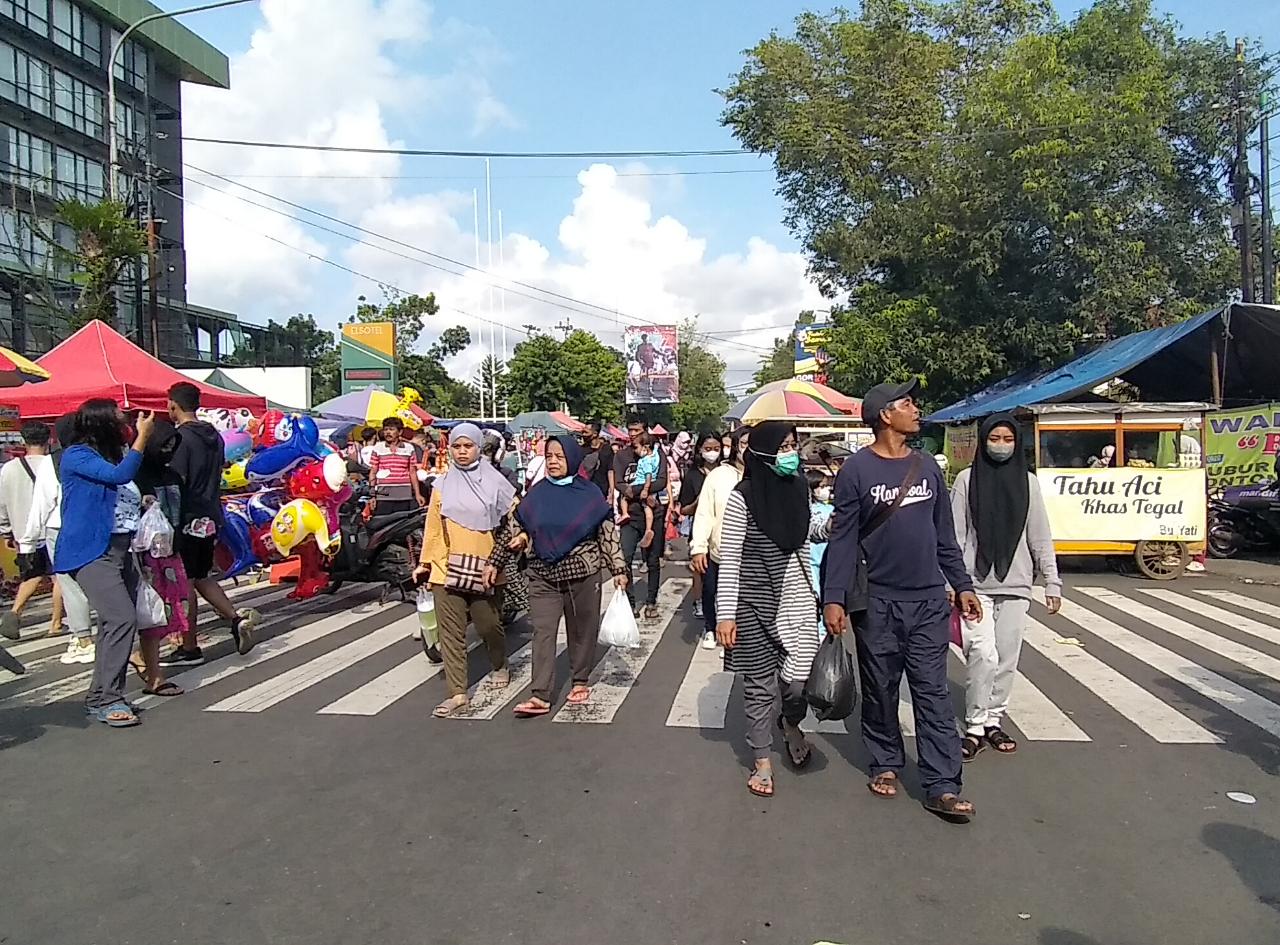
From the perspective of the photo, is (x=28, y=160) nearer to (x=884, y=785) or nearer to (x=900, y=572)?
(x=900, y=572)

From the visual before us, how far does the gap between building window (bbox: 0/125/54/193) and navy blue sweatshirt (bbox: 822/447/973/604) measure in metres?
35.1

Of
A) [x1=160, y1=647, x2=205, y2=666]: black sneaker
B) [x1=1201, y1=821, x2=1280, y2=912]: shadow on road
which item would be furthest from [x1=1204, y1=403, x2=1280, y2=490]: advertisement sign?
[x1=160, y1=647, x2=205, y2=666]: black sneaker

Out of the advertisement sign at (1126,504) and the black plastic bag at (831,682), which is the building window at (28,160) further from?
the black plastic bag at (831,682)

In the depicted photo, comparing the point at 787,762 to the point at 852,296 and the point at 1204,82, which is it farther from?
the point at 1204,82

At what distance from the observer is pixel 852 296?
25047 mm

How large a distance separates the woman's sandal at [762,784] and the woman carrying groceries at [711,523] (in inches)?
67.2

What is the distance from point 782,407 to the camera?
19.3 m

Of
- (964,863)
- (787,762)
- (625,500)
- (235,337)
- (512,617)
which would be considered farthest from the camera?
(235,337)

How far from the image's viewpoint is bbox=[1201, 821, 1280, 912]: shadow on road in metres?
3.84

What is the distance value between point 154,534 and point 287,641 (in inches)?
92.5

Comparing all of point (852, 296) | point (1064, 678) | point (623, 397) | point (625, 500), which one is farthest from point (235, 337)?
point (1064, 678)

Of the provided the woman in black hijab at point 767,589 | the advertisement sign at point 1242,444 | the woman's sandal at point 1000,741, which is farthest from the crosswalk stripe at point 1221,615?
the woman in black hijab at point 767,589

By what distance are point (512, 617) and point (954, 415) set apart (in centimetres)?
1480

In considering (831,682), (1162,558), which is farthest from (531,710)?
(1162,558)
